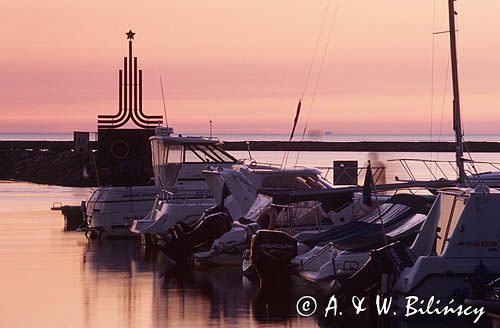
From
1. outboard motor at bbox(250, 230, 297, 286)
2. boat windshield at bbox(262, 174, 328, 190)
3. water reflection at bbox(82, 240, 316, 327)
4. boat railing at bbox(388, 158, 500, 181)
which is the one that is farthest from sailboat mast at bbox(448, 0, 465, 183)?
boat windshield at bbox(262, 174, 328, 190)

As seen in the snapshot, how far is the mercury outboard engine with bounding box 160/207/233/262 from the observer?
3216 cm

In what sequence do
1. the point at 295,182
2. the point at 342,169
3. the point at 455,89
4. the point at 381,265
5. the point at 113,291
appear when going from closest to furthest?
the point at 381,265 → the point at 113,291 → the point at 455,89 → the point at 342,169 → the point at 295,182

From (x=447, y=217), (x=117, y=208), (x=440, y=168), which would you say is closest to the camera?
(x=447, y=217)

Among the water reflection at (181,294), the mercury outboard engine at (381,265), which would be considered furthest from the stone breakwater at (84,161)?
the mercury outboard engine at (381,265)

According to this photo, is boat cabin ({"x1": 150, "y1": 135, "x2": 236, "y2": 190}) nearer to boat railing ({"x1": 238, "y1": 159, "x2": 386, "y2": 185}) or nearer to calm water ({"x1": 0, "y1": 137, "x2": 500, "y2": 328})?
boat railing ({"x1": 238, "y1": 159, "x2": 386, "y2": 185})

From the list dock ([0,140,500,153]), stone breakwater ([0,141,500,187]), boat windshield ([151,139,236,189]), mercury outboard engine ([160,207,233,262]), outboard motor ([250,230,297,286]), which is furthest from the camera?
dock ([0,140,500,153])

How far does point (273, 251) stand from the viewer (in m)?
26.8

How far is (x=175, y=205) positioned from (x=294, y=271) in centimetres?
994

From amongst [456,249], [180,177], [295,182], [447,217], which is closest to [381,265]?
[456,249]

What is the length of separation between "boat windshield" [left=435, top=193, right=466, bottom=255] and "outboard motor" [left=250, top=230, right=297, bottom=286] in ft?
13.4

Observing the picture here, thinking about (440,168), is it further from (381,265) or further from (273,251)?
(381,265)

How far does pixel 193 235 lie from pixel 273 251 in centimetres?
591

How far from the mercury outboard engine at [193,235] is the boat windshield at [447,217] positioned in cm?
934

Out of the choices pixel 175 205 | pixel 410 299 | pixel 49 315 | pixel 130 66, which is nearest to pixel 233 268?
pixel 175 205
